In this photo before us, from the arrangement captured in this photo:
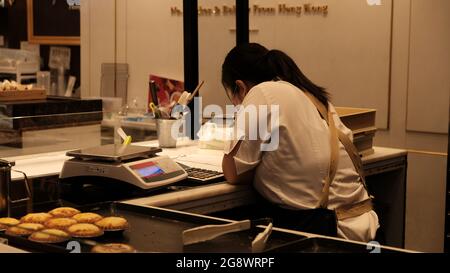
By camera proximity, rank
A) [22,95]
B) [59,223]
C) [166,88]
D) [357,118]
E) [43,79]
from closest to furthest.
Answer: [59,223]
[357,118]
[22,95]
[166,88]
[43,79]

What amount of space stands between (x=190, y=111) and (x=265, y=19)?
127cm

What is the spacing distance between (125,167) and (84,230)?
27.9 inches

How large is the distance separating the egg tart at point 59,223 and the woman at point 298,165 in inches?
36.1

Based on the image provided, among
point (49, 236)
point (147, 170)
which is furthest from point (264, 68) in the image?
point (49, 236)

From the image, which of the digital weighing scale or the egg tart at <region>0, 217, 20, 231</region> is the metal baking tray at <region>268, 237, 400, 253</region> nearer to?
the egg tart at <region>0, 217, 20, 231</region>

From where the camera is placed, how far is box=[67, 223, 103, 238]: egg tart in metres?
1.88

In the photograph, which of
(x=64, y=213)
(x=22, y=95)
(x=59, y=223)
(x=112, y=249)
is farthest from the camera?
(x=22, y=95)

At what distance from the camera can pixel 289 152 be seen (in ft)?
8.93

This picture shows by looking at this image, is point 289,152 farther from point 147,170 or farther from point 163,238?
point 163,238

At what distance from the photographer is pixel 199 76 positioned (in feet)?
14.9

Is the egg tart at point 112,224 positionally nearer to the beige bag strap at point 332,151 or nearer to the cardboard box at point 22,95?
the beige bag strap at point 332,151

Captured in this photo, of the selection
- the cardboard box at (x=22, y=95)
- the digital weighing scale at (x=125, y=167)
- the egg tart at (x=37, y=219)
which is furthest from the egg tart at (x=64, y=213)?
the cardboard box at (x=22, y=95)

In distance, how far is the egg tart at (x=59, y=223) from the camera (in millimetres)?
1928

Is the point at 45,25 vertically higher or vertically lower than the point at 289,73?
higher
